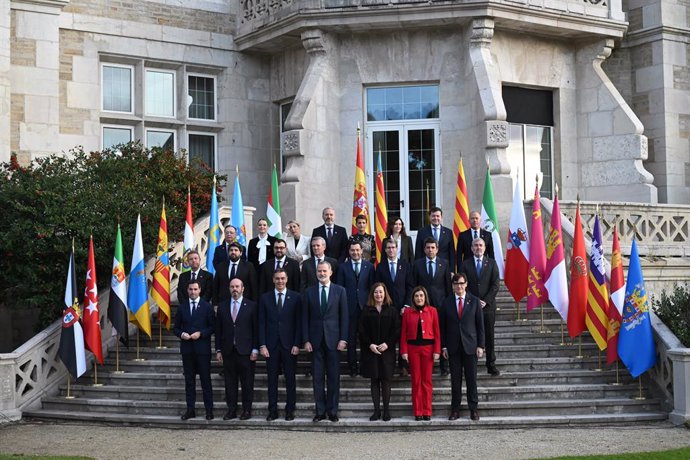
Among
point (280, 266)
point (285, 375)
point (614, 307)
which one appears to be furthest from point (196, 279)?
point (614, 307)

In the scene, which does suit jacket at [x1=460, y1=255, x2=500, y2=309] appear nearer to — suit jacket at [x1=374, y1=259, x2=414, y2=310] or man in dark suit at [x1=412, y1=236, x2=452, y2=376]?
man in dark suit at [x1=412, y1=236, x2=452, y2=376]

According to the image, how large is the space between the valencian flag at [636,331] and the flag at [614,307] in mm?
149

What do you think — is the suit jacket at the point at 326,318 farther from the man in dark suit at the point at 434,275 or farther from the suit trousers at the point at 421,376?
the man in dark suit at the point at 434,275

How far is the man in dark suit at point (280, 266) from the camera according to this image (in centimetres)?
1411

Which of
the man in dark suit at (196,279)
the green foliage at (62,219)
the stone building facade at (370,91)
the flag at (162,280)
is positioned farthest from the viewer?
the stone building facade at (370,91)

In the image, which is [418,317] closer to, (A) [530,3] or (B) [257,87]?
(A) [530,3]

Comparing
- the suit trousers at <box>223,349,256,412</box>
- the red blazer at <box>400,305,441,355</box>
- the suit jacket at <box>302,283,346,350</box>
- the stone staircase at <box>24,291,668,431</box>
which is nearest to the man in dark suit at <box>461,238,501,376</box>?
the stone staircase at <box>24,291,668,431</box>

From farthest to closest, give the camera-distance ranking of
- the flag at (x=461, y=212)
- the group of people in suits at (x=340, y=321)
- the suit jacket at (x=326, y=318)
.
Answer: the flag at (x=461, y=212), the suit jacket at (x=326, y=318), the group of people in suits at (x=340, y=321)

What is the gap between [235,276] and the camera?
14.3m

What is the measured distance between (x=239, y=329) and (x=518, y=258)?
5.03m

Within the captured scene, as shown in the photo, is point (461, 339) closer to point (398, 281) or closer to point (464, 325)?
point (464, 325)

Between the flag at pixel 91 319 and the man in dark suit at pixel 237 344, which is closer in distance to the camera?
the man in dark suit at pixel 237 344

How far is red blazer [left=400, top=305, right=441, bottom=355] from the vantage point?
13.0 metres

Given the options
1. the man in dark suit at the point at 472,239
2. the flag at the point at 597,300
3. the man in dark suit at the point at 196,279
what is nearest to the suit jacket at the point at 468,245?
the man in dark suit at the point at 472,239
